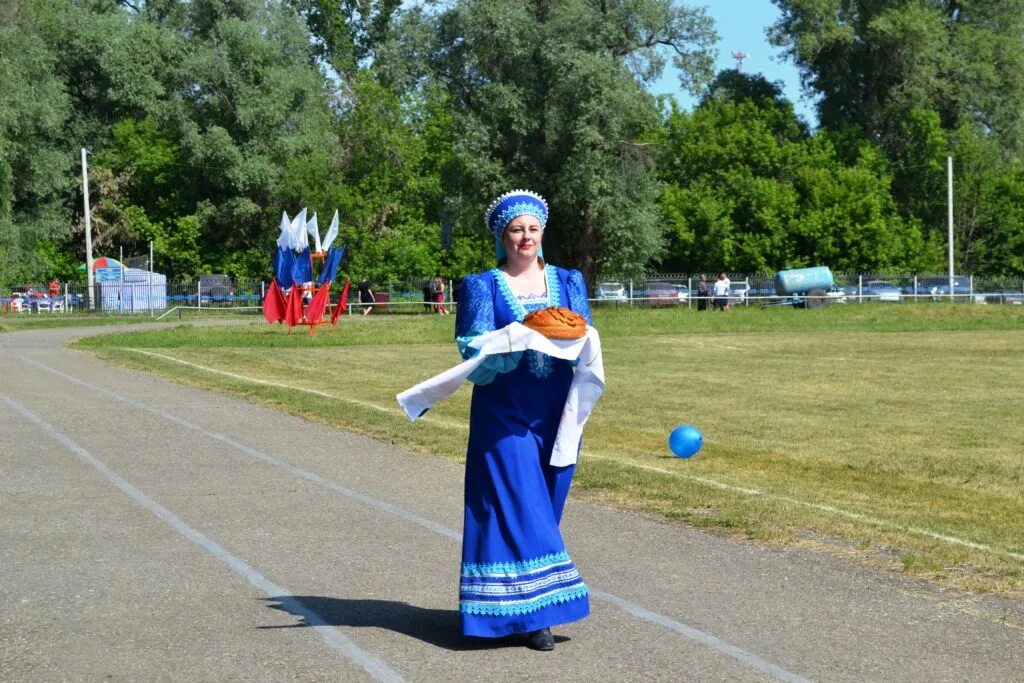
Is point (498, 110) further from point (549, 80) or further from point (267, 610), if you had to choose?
point (267, 610)

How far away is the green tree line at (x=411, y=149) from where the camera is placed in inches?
2657

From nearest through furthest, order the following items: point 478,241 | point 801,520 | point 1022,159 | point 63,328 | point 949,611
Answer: point 949,611 < point 801,520 < point 63,328 < point 478,241 < point 1022,159

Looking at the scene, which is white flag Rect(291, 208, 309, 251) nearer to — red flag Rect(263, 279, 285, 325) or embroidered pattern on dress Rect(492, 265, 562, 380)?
red flag Rect(263, 279, 285, 325)

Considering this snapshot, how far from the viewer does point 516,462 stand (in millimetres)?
6211

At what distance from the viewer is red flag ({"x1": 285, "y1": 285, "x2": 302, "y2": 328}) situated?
38781 millimetres

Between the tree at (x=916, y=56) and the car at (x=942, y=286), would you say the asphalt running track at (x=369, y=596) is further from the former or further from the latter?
the tree at (x=916, y=56)

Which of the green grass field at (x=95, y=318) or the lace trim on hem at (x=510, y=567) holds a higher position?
the lace trim on hem at (x=510, y=567)

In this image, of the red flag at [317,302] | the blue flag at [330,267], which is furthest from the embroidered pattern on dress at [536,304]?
the red flag at [317,302]

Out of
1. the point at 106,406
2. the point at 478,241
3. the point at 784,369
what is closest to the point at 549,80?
the point at 478,241

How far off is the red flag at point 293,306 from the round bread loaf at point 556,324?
32.9 metres

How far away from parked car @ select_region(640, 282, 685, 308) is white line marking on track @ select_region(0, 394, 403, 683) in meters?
48.0

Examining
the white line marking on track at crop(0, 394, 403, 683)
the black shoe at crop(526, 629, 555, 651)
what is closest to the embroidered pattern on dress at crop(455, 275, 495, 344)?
the black shoe at crop(526, 629, 555, 651)

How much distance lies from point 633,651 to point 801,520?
11.5 ft

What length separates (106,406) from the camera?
18172 millimetres
